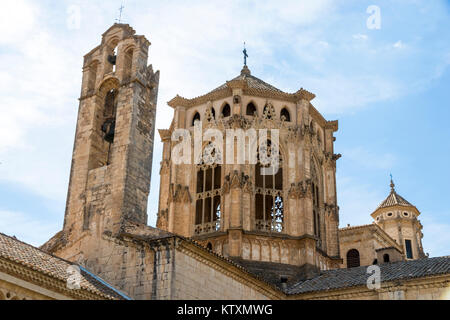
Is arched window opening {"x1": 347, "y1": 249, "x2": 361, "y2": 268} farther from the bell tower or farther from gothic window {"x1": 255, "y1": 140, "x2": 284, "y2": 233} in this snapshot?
the bell tower

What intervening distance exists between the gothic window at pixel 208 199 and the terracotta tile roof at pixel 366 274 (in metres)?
4.80

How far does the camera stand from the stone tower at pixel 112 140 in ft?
58.7

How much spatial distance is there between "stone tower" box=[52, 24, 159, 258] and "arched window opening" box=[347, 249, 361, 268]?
1650cm

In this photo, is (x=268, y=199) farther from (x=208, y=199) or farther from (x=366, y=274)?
(x=366, y=274)

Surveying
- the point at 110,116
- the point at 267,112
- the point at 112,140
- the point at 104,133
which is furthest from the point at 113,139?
the point at 267,112

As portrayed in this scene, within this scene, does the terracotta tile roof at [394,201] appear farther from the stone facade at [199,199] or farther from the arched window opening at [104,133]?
the arched window opening at [104,133]

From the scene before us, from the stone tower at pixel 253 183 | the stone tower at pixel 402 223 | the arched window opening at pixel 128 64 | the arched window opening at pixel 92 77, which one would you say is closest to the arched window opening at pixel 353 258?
the stone tower at pixel 253 183

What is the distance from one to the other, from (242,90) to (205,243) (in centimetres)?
718

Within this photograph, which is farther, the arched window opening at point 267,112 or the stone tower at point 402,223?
the stone tower at point 402,223

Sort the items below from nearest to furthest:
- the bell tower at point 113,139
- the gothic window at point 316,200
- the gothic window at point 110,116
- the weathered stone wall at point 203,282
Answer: the weathered stone wall at point 203,282, the bell tower at point 113,139, the gothic window at point 110,116, the gothic window at point 316,200

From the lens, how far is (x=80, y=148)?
64.8ft

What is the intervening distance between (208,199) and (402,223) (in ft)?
Result: 59.9

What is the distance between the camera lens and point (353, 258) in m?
32.1
